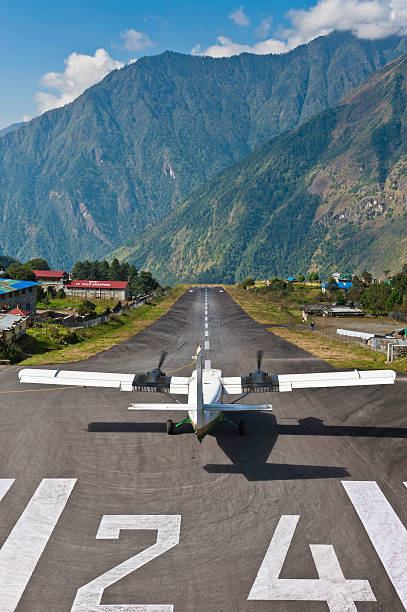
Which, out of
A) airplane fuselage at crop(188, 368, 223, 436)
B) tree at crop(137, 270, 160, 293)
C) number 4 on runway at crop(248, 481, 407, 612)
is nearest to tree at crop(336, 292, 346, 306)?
tree at crop(137, 270, 160, 293)

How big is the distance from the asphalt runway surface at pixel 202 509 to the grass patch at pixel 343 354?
38.3 ft

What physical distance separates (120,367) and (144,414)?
1286 cm

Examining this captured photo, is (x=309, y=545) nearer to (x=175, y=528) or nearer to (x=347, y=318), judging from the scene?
(x=175, y=528)

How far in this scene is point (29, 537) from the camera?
1479cm

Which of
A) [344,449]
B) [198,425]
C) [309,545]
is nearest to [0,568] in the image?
[198,425]

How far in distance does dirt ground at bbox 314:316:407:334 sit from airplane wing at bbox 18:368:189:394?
66.8m

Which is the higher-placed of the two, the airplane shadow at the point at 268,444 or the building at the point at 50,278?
the building at the point at 50,278

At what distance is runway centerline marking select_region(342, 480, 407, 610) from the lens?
1323cm

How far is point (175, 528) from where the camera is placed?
15.2 m

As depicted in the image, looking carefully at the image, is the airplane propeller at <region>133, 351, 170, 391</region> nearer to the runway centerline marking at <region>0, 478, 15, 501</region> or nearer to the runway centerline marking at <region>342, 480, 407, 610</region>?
the runway centerline marking at <region>0, 478, 15, 501</region>

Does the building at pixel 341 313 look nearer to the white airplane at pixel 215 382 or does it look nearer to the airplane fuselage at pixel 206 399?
the white airplane at pixel 215 382

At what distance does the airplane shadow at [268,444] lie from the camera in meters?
19.2

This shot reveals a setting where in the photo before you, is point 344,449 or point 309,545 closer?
point 309,545

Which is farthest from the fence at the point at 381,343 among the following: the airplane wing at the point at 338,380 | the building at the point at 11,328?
the building at the point at 11,328
